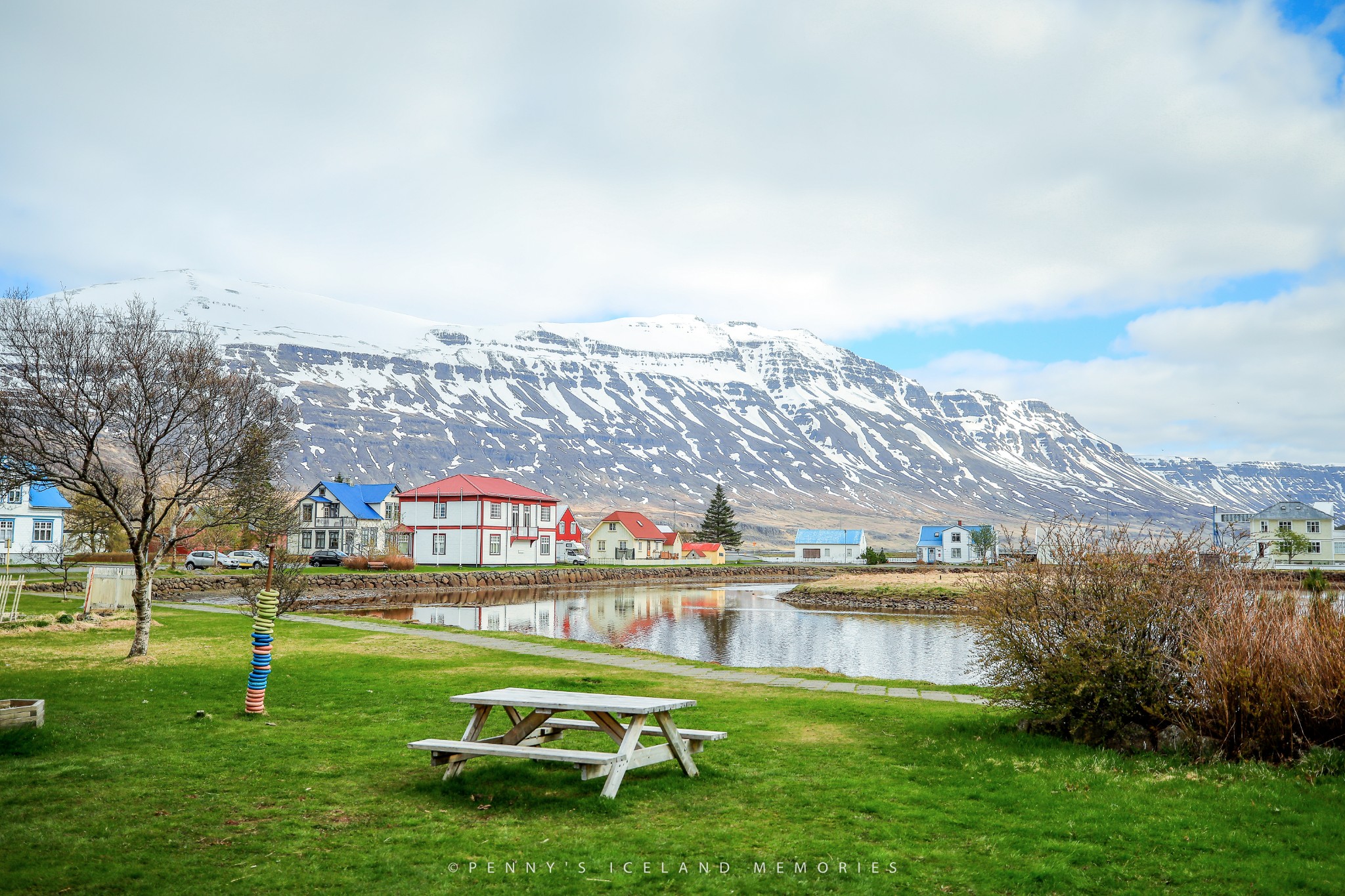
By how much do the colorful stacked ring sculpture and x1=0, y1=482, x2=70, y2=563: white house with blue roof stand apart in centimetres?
5910

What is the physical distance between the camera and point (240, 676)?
15.8 meters

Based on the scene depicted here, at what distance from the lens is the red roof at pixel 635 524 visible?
11012 centimetres

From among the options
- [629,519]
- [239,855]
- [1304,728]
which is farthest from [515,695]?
[629,519]

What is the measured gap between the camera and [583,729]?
31.5 ft

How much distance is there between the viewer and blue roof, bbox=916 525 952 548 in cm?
13212

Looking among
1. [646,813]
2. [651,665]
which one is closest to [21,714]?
[646,813]

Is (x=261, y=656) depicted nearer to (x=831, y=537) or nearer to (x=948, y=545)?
(x=831, y=537)

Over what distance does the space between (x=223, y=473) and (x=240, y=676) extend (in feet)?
20.2

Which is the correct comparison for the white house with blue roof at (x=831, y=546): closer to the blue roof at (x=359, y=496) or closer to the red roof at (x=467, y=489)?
the red roof at (x=467, y=489)

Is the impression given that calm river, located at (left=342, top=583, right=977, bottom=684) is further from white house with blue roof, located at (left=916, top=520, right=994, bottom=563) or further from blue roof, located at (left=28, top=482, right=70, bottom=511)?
white house with blue roof, located at (left=916, top=520, right=994, bottom=563)

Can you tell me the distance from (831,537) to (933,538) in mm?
16098

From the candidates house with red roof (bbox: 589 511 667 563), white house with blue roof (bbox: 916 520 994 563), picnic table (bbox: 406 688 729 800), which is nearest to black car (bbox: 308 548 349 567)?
house with red roof (bbox: 589 511 667 563)

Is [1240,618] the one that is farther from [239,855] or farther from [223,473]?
[223,473]

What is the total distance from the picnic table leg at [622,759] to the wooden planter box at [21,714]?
6.74m
